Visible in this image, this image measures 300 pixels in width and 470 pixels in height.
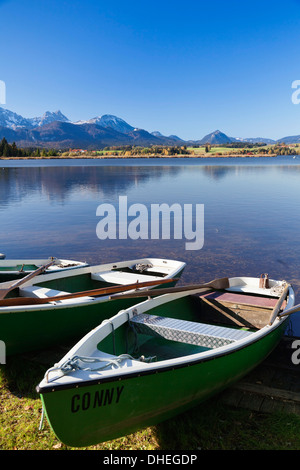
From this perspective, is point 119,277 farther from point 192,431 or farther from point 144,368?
point 144,368

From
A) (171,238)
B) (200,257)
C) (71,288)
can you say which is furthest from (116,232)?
(71,288)

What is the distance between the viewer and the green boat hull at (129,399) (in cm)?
460

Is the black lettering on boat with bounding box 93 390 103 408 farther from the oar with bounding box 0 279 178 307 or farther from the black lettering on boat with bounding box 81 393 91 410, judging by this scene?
the oar with bounding box 0 279 178 307

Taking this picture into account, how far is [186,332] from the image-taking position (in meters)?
6.88

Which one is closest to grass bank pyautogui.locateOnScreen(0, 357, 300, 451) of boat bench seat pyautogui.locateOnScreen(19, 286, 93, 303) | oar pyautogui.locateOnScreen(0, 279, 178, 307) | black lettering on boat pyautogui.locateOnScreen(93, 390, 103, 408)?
black lettering on boat pyautogui.locateOnScreen(93, 390, 103, 408)

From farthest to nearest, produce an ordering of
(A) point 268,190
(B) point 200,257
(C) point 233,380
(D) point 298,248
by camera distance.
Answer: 1. (A) point 268,190
2. (D) point 298,248
3. (B) point 200,257
4. (C) point 233,380

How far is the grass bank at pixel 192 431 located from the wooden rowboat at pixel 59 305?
4.44 ft

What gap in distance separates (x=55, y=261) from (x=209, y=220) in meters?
16.8

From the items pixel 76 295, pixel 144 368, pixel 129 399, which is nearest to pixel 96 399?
pixel 129 399

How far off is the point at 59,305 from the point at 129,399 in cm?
330

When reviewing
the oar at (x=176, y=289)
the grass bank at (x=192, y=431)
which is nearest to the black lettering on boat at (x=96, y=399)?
the grass bank at (x=192, y=431)

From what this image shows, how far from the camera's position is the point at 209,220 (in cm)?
2692
